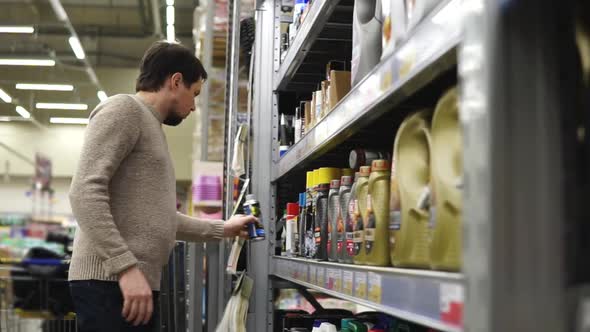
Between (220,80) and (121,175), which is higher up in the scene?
(220,80)

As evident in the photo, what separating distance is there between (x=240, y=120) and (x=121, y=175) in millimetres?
1931

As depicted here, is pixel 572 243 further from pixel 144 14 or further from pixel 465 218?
pixel 144 14

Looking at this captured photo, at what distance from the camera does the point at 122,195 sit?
2.42 metres

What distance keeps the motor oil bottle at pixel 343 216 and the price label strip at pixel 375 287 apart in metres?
0.43

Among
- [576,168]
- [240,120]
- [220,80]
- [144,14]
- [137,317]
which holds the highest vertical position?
[144,14]

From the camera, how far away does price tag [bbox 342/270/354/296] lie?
4.95ft

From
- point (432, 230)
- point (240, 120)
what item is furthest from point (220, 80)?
point (432, 230)

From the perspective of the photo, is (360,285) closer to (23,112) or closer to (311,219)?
(311,219)

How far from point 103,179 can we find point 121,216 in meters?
0.16

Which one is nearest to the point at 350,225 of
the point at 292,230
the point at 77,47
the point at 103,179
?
the point at 103,179

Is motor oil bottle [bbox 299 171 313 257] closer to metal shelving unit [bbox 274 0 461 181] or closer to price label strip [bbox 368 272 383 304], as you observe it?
metal shelving unit [bbox 274 0 461 181]

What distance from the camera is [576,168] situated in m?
0.65

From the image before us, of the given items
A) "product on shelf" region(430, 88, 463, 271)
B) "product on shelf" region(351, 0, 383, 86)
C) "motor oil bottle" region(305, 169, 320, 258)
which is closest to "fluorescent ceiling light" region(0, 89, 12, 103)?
"motor oil bottle" region(305, 169, 320, 258)

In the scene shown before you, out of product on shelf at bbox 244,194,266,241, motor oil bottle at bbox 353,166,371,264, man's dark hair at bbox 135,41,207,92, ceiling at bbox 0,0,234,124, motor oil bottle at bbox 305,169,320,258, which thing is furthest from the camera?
ceiling at bbox 0,0,234,124
